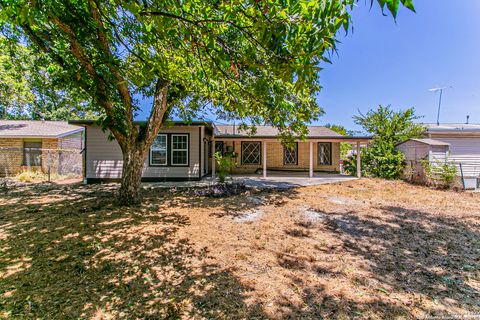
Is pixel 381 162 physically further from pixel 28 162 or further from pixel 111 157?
pixel 28 162

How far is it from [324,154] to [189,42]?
13457 millimetres

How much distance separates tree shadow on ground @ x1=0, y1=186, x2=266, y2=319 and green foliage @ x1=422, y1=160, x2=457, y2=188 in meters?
11.2

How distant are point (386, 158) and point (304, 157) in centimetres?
464

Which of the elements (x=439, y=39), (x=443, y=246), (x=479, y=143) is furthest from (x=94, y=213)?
(x=479, y=143)

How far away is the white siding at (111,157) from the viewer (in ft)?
34.3

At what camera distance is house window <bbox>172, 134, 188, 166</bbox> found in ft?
35.6

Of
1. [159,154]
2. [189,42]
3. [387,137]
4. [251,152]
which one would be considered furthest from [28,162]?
[387,137]

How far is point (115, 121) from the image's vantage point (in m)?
5.85

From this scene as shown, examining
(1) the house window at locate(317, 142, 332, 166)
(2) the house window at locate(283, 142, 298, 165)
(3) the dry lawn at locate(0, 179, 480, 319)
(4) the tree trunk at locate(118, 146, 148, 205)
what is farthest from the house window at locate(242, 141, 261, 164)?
(4) the tree trunk at locate(118, 146, 148, 205)

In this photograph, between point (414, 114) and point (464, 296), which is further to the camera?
point (414, 114)

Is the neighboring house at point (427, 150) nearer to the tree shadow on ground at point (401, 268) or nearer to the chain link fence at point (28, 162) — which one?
the tree shadow on ground at point (401, 268)

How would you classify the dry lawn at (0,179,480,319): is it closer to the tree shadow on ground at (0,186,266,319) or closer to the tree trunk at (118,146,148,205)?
the tree shadow on ground at (0,186,266,319)

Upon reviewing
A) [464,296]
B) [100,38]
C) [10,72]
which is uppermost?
[10,72]

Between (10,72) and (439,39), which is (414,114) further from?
(10,72)
